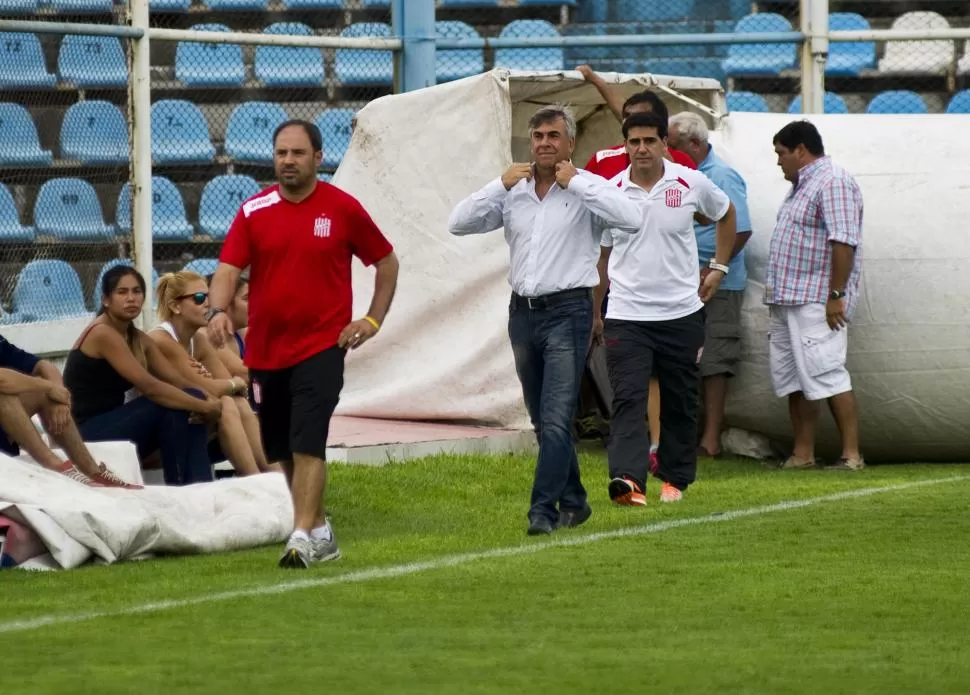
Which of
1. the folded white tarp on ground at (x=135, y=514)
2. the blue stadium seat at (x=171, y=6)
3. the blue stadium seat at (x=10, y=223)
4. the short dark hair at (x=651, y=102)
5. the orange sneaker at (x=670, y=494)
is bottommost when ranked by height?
the orange sneaker at (x=670, y=494)

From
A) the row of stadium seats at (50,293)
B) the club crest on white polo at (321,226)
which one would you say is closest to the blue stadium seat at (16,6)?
the row of stadium seats at (50,293)

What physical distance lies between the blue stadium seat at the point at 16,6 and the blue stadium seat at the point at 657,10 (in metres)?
4.89

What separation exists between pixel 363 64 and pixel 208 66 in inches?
54.4

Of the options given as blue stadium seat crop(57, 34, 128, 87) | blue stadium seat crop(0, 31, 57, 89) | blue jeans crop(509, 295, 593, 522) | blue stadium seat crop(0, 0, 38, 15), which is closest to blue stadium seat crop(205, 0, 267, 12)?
blue stadium seat crop(0, 0, 38, 15)

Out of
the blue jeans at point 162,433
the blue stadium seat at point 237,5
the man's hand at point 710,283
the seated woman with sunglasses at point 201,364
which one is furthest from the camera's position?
the blue stadium seat at point 237,5

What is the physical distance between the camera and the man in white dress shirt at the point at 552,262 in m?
8.22

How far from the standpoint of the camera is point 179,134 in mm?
15750

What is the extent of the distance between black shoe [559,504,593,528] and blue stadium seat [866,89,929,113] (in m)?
10.9

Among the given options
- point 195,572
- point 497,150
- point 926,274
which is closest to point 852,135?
point 926,274

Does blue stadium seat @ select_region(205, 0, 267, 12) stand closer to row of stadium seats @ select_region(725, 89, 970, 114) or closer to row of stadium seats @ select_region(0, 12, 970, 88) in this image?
row of stadium seats @ select_region(0, 12, 970, 88)

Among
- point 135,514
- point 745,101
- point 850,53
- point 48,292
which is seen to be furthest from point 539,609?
point 850,53

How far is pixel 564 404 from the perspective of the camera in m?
8.21

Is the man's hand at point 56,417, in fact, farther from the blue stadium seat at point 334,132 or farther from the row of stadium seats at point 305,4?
the row of stadium seats at point 305,4

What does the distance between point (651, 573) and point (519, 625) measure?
1235mm
